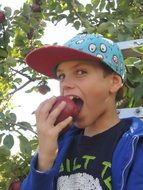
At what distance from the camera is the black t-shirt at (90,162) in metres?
1.23

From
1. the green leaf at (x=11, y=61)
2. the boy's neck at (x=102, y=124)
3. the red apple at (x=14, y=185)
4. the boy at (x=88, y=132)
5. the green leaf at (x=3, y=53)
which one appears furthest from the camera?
the green leaf at (x=3, y=53)

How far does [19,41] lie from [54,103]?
5.26 ft

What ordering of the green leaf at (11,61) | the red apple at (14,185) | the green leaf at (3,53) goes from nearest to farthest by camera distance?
the red apple at (14,185) < the green leaf at (11,61) < the green leaf at (3,53)

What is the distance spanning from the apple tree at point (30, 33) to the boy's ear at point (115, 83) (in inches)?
28.4

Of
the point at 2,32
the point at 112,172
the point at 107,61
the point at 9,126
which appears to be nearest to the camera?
the point at 112,172

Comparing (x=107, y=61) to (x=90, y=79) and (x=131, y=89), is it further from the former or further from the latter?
(x=131, y=89)

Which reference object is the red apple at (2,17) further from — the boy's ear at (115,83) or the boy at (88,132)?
the boy's ear at (115,83)

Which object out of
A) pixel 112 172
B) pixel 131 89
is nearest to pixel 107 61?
pixel 112 172

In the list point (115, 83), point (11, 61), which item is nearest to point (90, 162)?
point (115, 83)

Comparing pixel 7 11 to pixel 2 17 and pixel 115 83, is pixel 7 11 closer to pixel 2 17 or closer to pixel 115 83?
pixel 2 17

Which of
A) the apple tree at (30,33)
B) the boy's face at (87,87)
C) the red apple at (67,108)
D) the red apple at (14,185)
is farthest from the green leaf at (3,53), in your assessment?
the red apple at (67,108)

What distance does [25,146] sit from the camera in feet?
6.82

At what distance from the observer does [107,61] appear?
132cm

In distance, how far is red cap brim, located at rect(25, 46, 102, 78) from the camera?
1.31 metres
